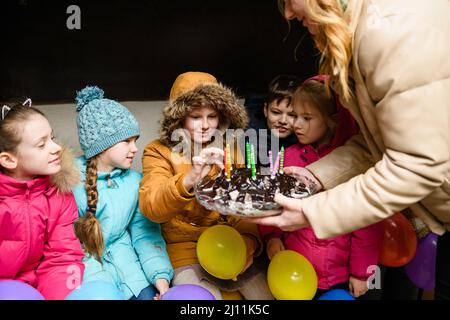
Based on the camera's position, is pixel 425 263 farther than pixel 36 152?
Yes

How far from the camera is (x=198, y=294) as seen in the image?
135cm

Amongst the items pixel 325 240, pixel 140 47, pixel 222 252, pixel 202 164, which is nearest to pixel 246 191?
pixel 202 164

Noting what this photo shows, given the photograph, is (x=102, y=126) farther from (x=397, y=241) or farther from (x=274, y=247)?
(x=397, y=241)

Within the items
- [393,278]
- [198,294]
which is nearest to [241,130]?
[198,294]

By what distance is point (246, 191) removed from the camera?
130 centimetres

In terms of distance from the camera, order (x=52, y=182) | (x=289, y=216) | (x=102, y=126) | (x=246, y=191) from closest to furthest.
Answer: (x=289, y=216) < (x=246, y=191) < (x=52, y=182) < (x=102, y=126)

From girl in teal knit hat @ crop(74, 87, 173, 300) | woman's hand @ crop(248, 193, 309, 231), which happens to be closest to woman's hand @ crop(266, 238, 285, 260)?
girl in teal knit hat @ crop(74, 87, 173, 300)

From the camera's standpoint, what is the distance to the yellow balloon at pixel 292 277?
56.4 inches

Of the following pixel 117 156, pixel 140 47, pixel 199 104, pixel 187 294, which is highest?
pixel 140 47

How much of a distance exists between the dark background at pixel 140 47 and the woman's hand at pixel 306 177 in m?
0.88

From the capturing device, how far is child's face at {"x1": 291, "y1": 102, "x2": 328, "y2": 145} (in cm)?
165

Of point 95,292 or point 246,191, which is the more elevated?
point 246,191

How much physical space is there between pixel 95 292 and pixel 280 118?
3.62 feet

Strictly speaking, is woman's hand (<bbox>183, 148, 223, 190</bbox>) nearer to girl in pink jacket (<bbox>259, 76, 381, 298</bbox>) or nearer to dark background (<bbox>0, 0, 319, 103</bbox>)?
girl in pink jacket (<bbox>259, 76, 381, 298</bbox>)
